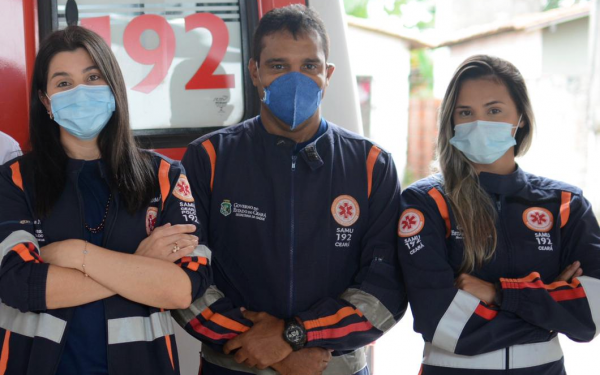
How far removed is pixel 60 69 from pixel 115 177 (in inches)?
14.9

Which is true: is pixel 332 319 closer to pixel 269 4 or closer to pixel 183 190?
pixel 183 190

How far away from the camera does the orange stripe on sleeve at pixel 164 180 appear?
2.24 metres

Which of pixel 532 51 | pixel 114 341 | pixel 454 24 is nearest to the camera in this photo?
pixel 114 341

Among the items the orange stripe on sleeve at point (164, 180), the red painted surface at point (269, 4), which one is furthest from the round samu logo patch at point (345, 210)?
the red painted surface at point (269, 4)

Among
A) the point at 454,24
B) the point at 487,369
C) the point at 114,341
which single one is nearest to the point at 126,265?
the point at 114,341

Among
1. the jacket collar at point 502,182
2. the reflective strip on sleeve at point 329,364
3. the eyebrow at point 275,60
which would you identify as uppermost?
the eyebrow at point 275,60

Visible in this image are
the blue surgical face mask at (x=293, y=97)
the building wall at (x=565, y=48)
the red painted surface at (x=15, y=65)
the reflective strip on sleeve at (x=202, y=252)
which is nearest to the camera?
the reflective strip on sleeve at (x=202, y=252)

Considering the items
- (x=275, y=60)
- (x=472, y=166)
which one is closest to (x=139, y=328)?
(x=275, y=60)

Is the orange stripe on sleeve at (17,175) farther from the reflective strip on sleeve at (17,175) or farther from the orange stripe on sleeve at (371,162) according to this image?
the orange stripe on sleeve at (371,162)

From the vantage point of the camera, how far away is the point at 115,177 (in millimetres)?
2180

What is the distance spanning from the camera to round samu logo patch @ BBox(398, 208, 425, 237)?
2.39m

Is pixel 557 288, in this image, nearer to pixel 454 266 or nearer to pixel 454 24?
pixel 454 266

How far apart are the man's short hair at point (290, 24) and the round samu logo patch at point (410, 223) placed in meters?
0.64

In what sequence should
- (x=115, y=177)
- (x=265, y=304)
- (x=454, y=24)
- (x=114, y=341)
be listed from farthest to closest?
(x=454, y=24)
(x=265, y=304)
(x=115, y=177)
(x=114, y=341)
